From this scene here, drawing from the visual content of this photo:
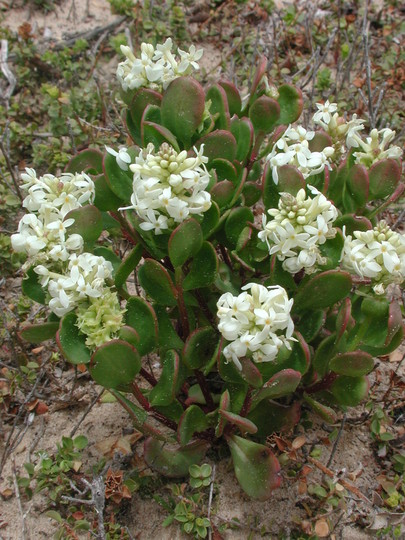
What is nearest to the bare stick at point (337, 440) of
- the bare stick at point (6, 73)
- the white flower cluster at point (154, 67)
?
the white flower cluster at point (154, 67)

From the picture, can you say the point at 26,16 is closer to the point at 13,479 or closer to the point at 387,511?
the point at 13,479

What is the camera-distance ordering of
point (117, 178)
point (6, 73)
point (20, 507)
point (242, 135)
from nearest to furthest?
point (117, 178) < point (20, 507) < point (242, 135) < point (6, 73)

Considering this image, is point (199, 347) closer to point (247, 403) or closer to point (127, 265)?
point (247, 403)

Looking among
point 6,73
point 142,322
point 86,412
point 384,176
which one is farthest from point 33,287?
point 6,73

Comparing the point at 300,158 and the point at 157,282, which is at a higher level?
the point at 300,158

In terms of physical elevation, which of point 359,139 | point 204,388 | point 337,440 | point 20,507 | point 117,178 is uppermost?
point 359,139

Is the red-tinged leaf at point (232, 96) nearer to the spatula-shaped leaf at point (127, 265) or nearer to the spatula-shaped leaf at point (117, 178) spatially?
Answer: the spatula-shaped leaf at point (117, 178)
